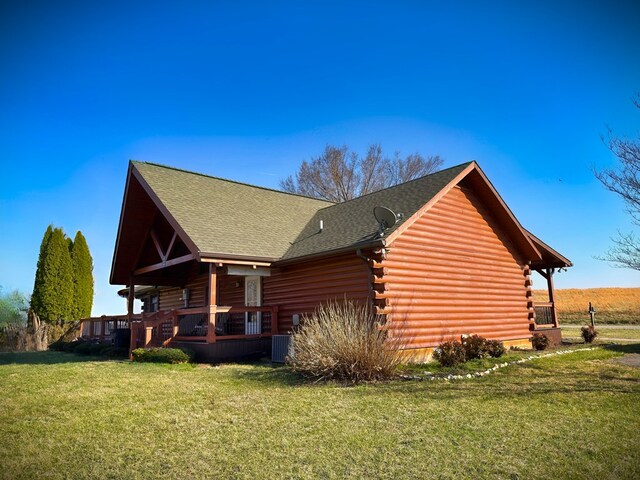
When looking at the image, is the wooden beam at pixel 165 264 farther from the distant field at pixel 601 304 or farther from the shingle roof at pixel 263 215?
the distant field at pixel 601 304

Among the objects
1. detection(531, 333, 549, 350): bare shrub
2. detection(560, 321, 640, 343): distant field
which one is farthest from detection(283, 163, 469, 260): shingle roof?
detection(560, 321, 640, 343): distant field

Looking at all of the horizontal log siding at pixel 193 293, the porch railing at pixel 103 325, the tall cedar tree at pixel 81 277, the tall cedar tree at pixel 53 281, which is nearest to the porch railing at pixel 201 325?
the horizontal log siding at pixel 193 293

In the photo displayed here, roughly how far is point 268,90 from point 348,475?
1577 cm

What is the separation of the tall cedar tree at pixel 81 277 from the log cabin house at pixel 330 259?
8.86m

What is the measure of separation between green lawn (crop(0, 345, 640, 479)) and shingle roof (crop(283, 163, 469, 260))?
17.3 feet

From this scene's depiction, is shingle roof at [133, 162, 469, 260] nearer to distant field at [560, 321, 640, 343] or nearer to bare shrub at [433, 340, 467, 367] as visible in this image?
bare shrub at [433, 340, 467, 367]

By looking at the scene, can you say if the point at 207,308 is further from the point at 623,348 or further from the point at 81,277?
the point at 81,277

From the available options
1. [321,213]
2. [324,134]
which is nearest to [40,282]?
[321,213]

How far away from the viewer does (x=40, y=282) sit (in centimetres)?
2697

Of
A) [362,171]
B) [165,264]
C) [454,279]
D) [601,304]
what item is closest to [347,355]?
[454,279]

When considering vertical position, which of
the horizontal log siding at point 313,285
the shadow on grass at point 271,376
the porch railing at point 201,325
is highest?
the horizontal log siding at point 313,285

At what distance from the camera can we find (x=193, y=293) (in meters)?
20.9

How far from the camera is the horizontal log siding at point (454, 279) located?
13469mm

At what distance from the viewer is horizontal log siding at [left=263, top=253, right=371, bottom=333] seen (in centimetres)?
1352
